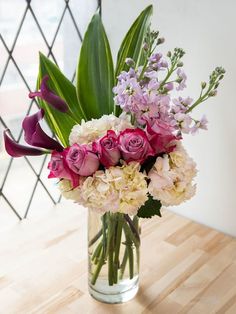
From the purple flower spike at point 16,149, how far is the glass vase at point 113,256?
0.15m

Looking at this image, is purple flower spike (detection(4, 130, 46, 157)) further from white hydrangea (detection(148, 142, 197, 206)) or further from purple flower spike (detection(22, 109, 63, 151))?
white hydrangea (detection(148, 142, 197, 206))

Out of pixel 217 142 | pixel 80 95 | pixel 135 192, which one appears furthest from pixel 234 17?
pixel 135 192

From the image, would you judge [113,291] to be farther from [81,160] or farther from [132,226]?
[81,160]

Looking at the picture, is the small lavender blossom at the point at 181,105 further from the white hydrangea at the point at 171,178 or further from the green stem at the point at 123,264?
the green stem at the point at 123,264

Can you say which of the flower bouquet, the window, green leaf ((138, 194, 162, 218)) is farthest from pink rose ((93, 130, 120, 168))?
the window

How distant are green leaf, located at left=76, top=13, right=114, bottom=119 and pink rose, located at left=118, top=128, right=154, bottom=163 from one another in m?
0.16

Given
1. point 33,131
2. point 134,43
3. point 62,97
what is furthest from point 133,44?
point 33,131

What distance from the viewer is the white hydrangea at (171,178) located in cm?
64

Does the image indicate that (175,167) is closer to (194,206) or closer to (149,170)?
(149,170)

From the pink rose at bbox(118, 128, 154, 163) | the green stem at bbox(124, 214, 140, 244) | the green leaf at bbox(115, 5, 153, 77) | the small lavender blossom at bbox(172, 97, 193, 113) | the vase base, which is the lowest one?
the vase base

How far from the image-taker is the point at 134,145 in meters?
0.62

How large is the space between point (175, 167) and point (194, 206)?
1.59ft

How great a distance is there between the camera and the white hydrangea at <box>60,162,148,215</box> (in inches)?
24.5

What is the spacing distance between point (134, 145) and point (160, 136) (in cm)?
5
